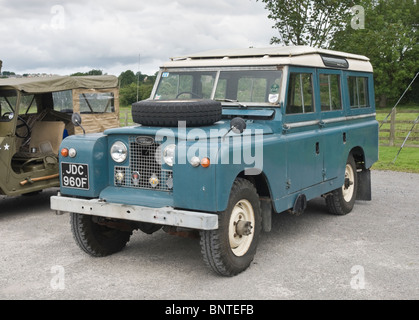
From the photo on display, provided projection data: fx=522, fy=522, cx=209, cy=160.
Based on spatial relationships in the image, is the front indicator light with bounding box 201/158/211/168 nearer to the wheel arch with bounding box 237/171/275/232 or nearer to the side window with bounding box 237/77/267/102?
the wheel arch with bounding box 237/171/275/232

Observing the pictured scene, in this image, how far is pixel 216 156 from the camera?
4.95 meters

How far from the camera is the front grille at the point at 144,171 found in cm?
547

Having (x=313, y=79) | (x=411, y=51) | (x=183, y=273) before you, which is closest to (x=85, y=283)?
(x=183, y=273)

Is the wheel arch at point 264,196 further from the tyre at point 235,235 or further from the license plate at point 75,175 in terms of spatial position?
the license plate at point 75,175

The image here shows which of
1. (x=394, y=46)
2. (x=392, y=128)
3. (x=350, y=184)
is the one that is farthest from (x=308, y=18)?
(x=394, y=46)

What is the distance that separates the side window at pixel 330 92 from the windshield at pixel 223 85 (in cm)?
125

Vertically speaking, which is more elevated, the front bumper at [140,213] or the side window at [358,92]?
the side window at [358,92]

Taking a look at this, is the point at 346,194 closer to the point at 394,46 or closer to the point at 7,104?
the point at 7,104

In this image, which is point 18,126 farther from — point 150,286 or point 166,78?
point 150,286

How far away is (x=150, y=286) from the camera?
17.0ft

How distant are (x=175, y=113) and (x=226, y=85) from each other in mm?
1327

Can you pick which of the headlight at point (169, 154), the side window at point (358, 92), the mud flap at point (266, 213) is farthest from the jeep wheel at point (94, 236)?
the side window at point (358, 92)
